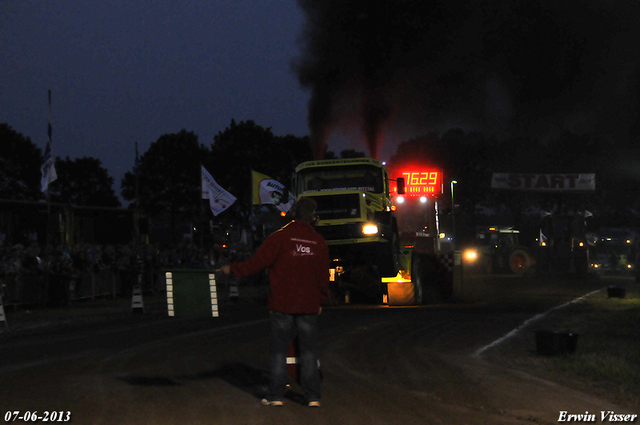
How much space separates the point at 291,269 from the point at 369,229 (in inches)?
420

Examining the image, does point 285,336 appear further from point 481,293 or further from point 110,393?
point 481,293

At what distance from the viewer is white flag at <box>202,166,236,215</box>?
2950cm

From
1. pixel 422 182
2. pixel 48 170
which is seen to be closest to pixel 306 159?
pixel 48 170

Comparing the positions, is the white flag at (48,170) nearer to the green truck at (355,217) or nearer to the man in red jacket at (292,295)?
the green truck at (355,217)

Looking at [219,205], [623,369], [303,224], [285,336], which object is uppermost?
[219,205]

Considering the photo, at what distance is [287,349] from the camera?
7.04 meters

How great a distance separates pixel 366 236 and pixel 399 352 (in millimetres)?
6522

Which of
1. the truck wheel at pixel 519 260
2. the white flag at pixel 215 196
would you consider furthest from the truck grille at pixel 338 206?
the truck wheel at pixel 519 260

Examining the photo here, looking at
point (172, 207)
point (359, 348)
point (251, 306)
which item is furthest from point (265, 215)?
point (359, 348)

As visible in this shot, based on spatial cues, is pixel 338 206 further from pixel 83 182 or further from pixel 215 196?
pixel 83 182

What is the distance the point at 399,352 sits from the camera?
1121 cm

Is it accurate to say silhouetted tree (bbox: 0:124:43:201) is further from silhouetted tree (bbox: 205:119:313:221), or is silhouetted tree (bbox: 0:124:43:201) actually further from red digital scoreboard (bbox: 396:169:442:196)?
red digital scoreboard (bbox: 396:169:442:196)

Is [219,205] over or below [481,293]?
over

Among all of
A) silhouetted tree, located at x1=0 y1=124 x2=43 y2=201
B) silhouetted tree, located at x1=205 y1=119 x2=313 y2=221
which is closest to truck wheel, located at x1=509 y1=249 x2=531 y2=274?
silhouetted tree, located at x1=205 y1=119 x2=313 y2=221
